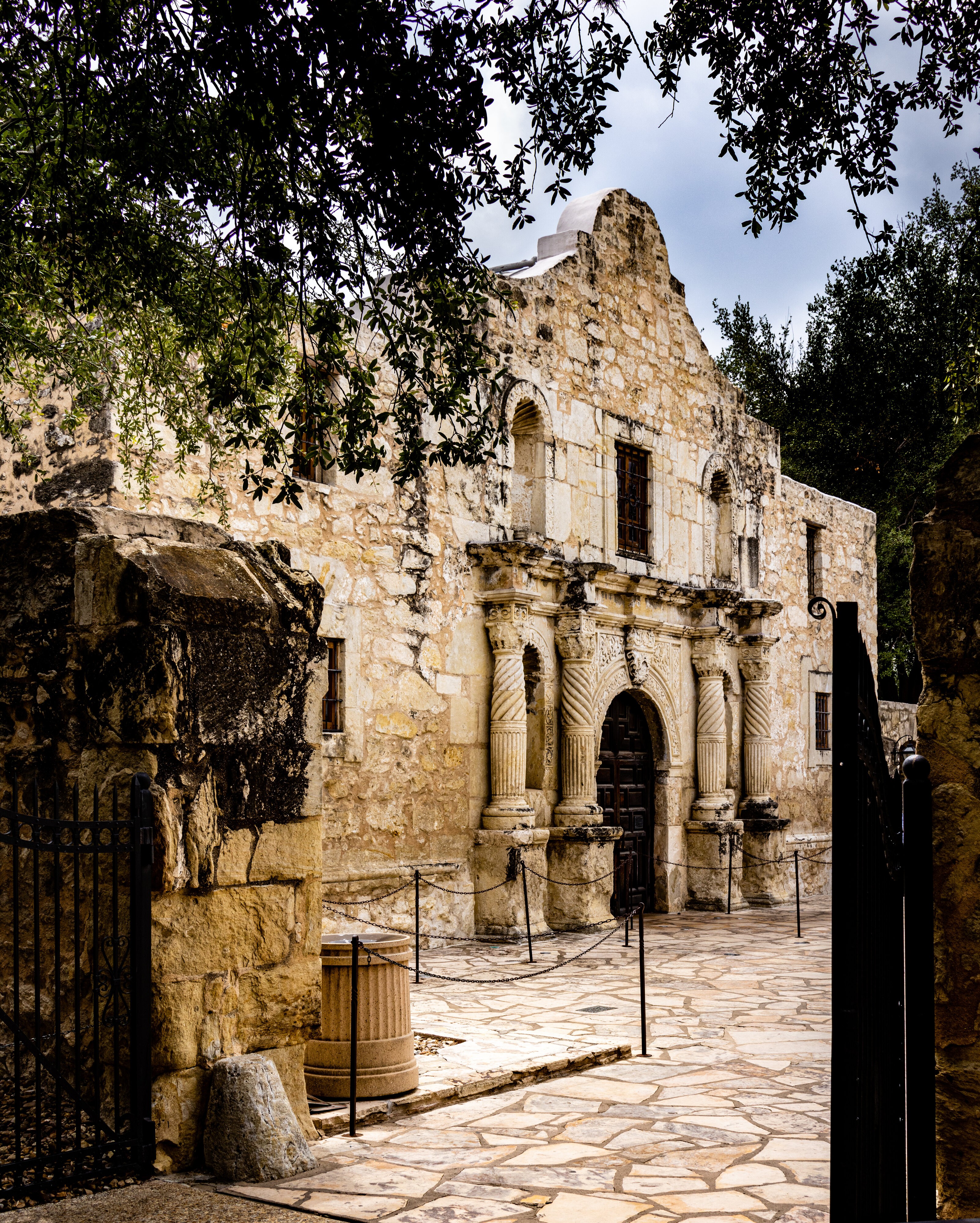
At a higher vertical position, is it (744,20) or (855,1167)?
(744,20)

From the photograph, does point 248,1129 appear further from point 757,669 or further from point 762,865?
point 757,669

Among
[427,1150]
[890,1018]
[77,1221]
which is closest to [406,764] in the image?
[427,1150]

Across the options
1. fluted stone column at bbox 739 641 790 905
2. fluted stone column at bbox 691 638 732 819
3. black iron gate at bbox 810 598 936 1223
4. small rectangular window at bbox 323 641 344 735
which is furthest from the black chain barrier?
black iron gate at bbox 810 598 936 1223

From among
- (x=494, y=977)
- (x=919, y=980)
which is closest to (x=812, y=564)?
(x=494, y=977)

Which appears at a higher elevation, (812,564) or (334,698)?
(812,564)

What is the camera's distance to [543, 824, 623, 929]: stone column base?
475 inches

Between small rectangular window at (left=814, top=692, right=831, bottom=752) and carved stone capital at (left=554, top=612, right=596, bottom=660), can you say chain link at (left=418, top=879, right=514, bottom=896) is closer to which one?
carved stone capital at (left=554, top=612, right=596, bottom=660)

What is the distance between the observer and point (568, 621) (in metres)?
12.6

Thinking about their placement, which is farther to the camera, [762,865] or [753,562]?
[753,562]

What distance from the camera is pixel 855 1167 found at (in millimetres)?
1894

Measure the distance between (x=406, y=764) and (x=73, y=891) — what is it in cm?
644

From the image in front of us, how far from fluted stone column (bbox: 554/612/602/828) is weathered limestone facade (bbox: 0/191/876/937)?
0.09 ft

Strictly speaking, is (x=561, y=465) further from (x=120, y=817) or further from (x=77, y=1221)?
(x=77, y=1221)

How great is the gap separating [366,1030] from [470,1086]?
0.66 m
